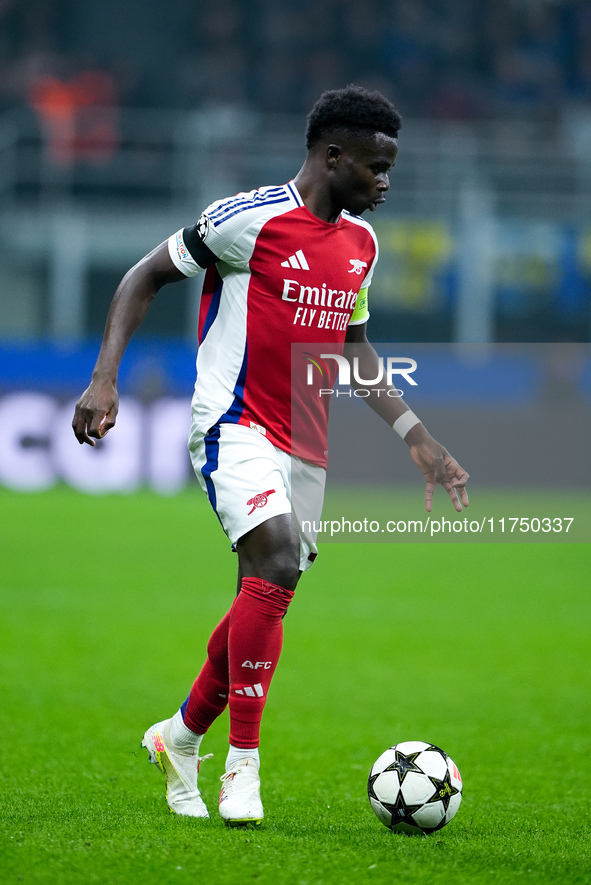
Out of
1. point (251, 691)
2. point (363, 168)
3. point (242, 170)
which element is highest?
point (242, 170)

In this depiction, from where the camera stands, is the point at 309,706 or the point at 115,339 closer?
the point at 115,339

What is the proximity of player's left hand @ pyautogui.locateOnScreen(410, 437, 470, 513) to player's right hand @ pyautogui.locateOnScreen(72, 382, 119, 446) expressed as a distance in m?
1.05

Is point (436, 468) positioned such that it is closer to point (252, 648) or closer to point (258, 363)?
point (258, 363)

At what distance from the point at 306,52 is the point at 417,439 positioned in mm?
17903

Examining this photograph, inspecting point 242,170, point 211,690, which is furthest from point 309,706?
point 242,170

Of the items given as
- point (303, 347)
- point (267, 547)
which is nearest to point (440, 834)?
point (267, 547)

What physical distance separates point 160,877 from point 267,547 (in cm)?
96

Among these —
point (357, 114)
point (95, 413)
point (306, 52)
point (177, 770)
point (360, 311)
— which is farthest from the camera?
point (306, 52)

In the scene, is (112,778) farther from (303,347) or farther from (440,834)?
(303,347)

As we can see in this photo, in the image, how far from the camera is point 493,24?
834 inches

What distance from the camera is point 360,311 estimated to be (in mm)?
3896

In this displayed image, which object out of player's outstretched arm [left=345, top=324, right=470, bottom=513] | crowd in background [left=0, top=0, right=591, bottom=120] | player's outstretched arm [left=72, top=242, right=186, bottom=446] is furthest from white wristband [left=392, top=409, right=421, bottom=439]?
crowd in background [left=0, top=0, right=591, bottom=120]

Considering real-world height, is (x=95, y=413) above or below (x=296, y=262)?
below

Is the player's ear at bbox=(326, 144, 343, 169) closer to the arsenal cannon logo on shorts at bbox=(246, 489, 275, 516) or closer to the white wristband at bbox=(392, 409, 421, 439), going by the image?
the white wristband at bbox=(392, 409, 421, 439)
